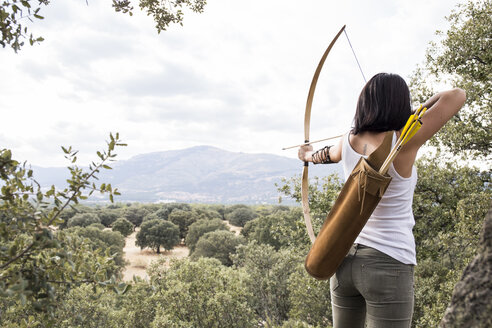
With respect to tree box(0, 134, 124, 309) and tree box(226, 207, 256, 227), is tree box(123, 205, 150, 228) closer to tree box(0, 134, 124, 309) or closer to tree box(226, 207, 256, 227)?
tree box(226, 207, 256, 227)

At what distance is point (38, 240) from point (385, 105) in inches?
70.1

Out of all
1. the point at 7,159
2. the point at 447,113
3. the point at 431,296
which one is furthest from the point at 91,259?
the point at 431,296

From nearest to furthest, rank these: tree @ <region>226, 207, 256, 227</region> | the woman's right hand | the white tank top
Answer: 1. the white tank top
2. the woman's right hand
3. tree @ <region>226, 207, 256, 227</region>

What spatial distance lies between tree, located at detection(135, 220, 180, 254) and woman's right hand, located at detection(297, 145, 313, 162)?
37.0 metres

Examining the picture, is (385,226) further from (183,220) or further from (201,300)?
(183,220)

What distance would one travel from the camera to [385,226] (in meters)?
1.74

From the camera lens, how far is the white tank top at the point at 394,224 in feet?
5.51

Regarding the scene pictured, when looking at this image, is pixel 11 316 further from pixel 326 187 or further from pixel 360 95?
pixel 360 95

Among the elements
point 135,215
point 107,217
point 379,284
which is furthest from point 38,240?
point 135,215

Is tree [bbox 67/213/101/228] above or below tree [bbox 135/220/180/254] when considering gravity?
above

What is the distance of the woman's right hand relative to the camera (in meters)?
2.46

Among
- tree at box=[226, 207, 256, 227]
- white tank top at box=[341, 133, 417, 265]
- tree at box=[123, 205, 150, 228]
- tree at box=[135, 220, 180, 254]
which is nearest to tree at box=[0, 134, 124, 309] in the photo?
white tank top at box=[341, 133, 417, 265]

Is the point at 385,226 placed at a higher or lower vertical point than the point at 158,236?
higher

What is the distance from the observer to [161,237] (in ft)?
124
